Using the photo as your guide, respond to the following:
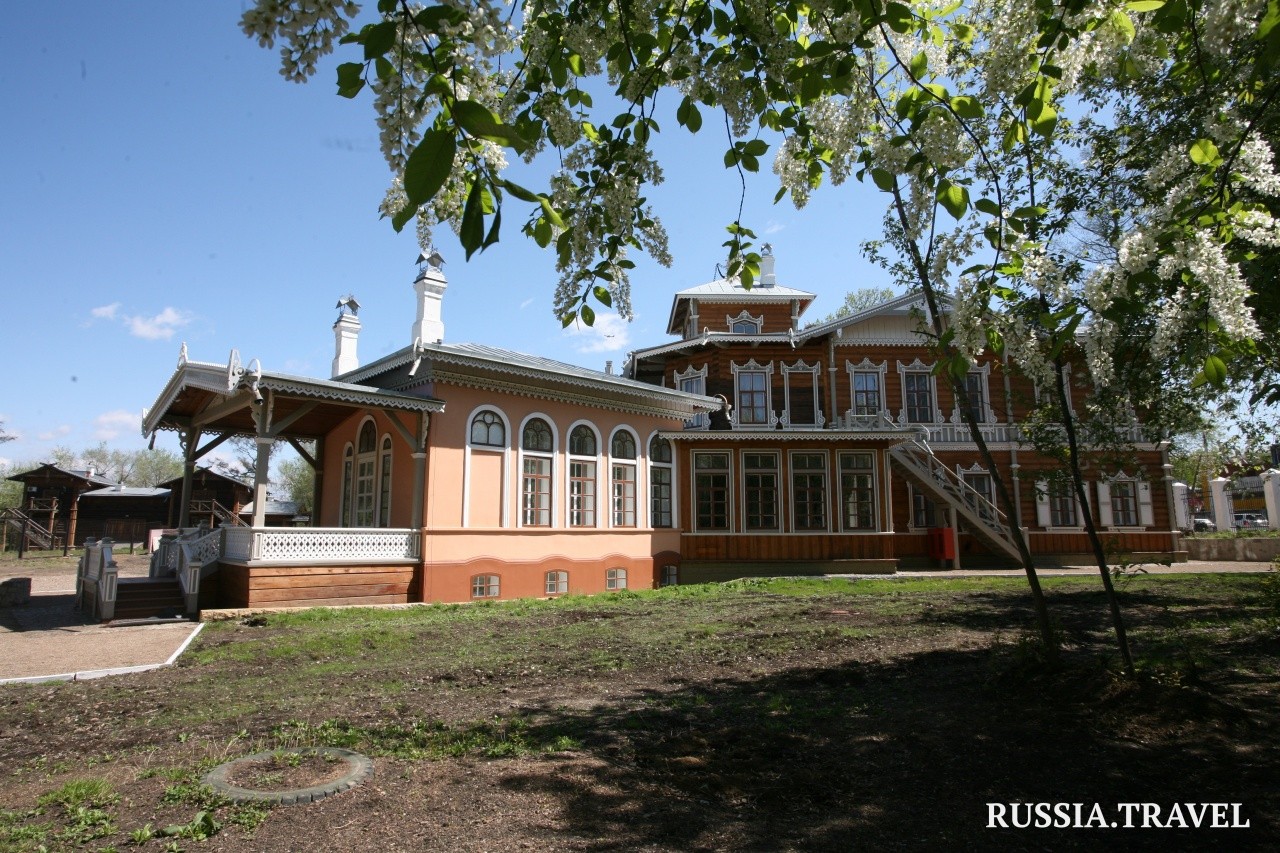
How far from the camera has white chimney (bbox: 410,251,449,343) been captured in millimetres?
17062

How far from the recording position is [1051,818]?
3.74 m

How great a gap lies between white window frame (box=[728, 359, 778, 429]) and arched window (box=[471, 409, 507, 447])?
383 inches

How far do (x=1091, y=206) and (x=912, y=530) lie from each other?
1676 centimetres

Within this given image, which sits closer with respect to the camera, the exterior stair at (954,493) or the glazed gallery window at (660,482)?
the glazed gallery window at (660,482)

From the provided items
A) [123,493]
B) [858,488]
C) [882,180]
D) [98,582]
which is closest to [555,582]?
[98,582]

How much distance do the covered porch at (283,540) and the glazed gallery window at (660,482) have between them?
255 inches

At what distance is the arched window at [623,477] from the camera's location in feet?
59.7

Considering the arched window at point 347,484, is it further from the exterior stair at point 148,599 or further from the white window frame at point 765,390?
the white window frame at point 765,390

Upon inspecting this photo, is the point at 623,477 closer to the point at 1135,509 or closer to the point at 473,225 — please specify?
the point at 473,225

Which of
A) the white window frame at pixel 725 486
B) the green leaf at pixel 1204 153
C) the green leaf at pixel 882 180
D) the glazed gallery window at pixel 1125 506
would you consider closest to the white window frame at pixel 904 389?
the glazed gallery window at pixel 1125 506

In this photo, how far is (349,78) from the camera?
7.41 feet

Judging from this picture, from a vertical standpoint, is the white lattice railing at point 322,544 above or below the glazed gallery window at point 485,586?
above

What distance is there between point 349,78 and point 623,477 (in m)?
16.4

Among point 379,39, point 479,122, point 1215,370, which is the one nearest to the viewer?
point 479,122
